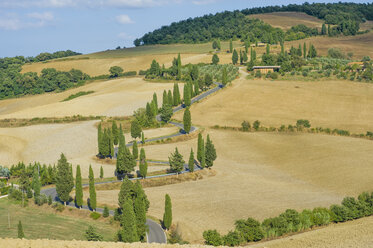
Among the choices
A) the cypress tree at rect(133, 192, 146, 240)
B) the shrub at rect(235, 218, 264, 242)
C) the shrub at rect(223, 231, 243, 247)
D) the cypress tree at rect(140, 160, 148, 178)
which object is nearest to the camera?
the shrub at rect(223, 231, 243, 247)

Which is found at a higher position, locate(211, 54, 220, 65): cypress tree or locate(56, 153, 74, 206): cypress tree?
locate(211, 54, 220, 65): cypress tree

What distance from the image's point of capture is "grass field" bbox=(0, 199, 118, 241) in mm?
57906

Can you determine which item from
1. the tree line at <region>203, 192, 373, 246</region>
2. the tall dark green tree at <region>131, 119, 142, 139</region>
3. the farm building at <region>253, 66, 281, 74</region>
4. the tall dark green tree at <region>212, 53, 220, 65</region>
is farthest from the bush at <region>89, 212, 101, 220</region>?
the tall dark green tree at <region>212, 53, 220, 65</region>

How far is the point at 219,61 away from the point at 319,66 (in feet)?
113

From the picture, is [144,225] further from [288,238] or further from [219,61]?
[219,61]

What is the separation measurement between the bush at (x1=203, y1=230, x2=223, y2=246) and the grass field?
1020 centimetres

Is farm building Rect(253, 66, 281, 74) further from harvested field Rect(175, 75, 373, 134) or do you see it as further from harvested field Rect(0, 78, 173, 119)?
harvested field Rect(0, 78, 173, 119)

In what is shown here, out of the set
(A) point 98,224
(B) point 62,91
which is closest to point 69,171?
(A) point 98,224

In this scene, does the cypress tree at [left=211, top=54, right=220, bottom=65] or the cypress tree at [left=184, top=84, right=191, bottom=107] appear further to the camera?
the cypress tree at [left=211, top=54, right=220, bottom=65]

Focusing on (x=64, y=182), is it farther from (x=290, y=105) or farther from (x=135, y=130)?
(x=290, y=105)

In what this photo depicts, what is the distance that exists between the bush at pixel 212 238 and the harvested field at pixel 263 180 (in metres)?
2.52

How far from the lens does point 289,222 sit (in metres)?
55.6

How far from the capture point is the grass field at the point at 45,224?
190 ft

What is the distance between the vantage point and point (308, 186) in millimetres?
74500
